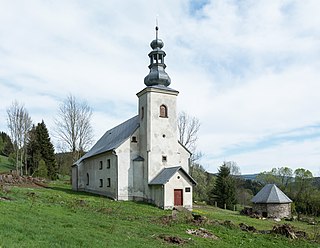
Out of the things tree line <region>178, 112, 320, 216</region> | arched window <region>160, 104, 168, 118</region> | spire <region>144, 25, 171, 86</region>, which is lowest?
tree line <region>178, 112, 320, 216</region>

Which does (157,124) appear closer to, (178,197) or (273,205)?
(178,197)

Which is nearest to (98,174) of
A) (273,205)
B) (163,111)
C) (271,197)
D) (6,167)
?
(163,111)

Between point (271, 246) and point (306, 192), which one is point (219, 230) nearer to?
point (271, 246)

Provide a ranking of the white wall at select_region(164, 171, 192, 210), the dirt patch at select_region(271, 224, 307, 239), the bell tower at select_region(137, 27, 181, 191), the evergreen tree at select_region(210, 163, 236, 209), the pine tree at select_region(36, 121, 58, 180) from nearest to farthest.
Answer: the dirt patch at select_region(271, 224, 307, 239)
the white wall at select_region(164, 171, 192, 210)
the bell tower at select_region(137, 27, 181, 191)
the evergreen tree at select_region(210, 163, 236, 209)
the pine tree at select_region(36, 121, 58, 180)

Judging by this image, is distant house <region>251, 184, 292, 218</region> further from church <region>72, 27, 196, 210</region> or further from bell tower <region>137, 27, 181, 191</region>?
bell tower <region>137, 27, 181, 191</region>

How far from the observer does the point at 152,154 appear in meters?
30.4

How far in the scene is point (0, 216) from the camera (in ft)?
41.5

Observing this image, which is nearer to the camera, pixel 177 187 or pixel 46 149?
pixel 177 187

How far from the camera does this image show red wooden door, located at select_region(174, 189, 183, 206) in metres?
28.4

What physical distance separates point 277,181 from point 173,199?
144ft

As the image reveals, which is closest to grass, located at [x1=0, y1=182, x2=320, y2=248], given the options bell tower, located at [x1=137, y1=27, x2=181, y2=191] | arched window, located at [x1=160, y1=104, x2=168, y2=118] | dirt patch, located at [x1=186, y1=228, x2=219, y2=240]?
dirt patch, located at [x1=186, y1=228, x2=219, y2=240]

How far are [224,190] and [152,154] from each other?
1929cm

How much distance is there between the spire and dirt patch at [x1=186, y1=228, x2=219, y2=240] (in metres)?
17.6

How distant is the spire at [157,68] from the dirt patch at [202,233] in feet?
57.7
